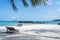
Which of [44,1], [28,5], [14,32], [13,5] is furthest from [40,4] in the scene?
[14,32]

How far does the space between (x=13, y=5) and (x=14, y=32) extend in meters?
4.88

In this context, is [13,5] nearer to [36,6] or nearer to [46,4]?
[36,6]

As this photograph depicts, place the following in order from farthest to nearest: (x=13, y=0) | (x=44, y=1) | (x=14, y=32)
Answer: (x=14, y=32)
(x=13, y=0)
(x=44, y=1)

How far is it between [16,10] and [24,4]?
64 cm

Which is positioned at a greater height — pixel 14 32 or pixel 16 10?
pixel 16 10

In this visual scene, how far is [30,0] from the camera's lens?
9.85 metres

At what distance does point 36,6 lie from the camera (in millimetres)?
9758

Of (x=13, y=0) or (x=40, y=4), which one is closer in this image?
(x=40, y=4)

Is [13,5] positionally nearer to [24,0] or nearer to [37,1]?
[24,0]

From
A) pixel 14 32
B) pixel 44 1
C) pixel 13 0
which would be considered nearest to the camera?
pixel 44 1

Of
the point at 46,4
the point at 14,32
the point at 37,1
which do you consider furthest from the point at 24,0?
the point at 14,32

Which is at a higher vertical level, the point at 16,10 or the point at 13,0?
the point at 13,0

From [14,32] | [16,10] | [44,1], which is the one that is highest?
[44,1]

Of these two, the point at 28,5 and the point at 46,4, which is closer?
the point at 46,4
